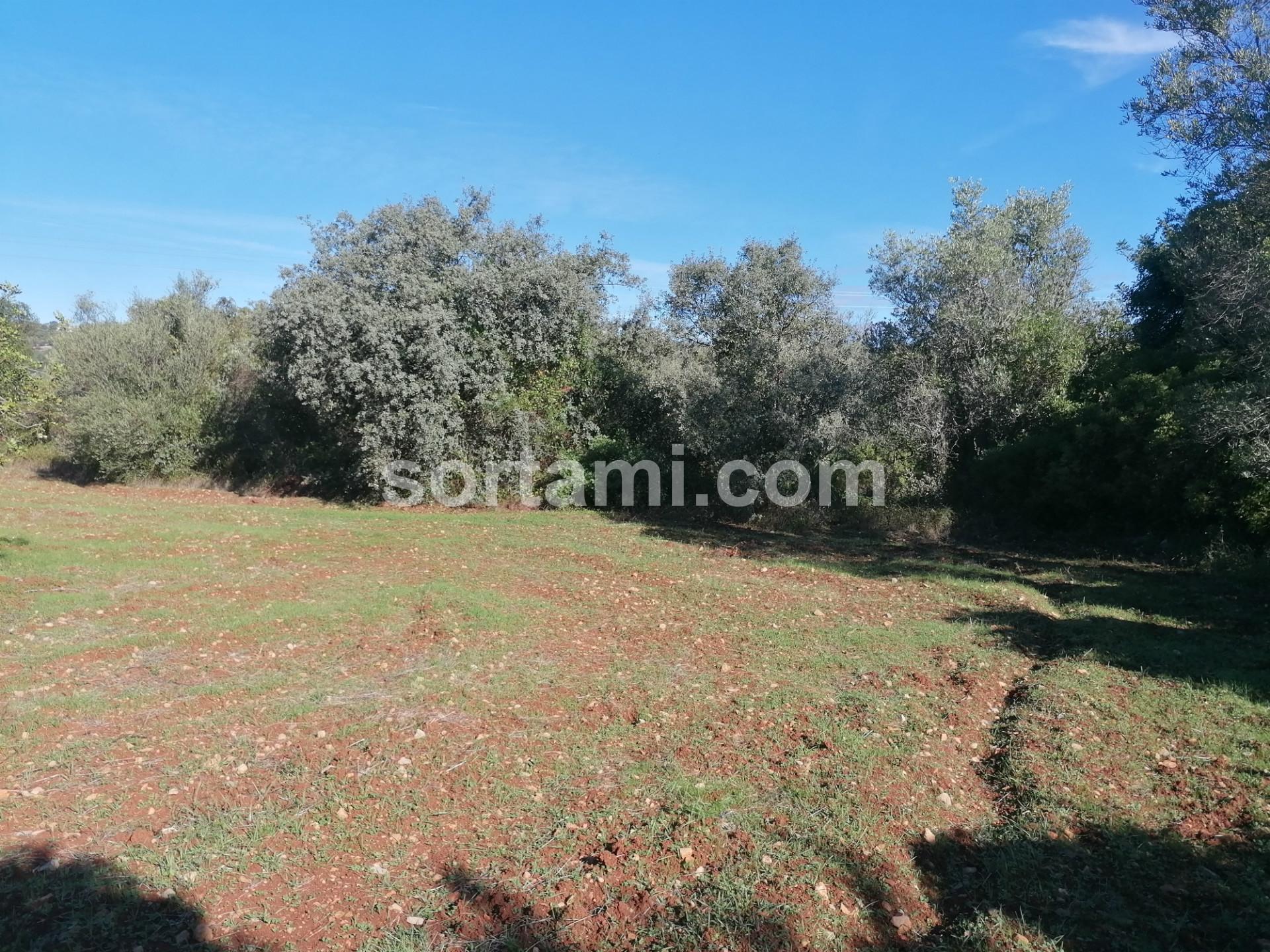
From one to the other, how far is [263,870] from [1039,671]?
20.6ft

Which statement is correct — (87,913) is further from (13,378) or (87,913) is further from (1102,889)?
(13,378)

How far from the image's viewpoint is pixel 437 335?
1742 centimetres

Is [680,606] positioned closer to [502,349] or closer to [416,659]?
[416,659]

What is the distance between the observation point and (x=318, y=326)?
687 inches

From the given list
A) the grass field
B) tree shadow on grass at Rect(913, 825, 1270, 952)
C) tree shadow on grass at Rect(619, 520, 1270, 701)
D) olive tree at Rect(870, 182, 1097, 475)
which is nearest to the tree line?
olive tree at Rect(870, 182, 1097, 475)

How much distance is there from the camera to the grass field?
3498mm

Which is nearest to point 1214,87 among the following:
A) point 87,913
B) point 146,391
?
point 87,913

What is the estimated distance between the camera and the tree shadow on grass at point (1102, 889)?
339 cm

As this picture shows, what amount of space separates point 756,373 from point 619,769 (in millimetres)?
12538

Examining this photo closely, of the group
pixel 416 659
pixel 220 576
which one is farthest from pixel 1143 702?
pixel 220 576

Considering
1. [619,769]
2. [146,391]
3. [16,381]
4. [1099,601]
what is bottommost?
[619,769]

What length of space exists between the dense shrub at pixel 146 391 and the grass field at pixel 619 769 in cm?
1434

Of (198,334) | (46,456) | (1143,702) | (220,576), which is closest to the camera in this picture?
(1143,702)
